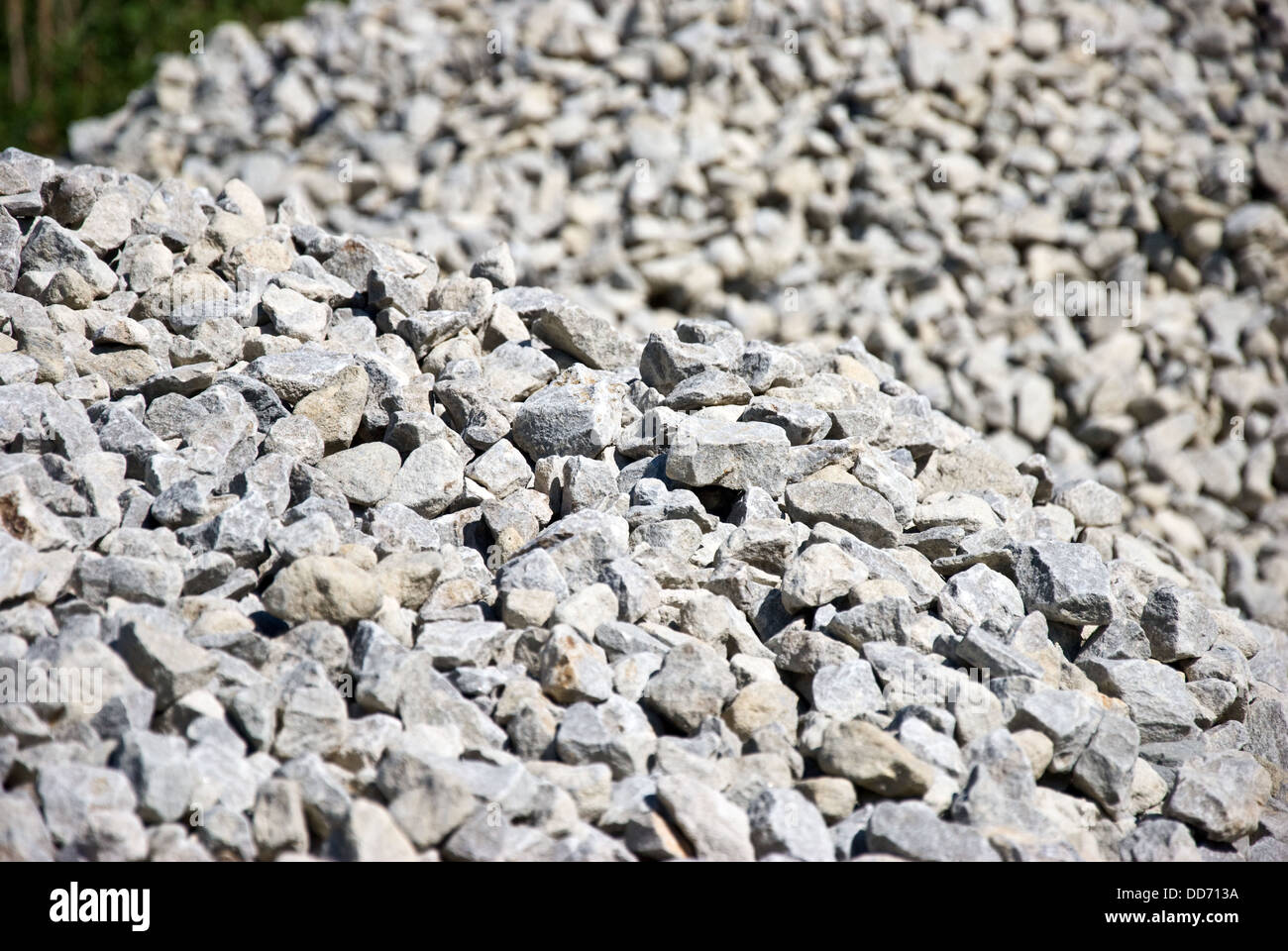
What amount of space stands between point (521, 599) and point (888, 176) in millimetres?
4805

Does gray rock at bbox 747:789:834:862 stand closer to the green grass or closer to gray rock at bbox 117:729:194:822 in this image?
gray rock at bbox 117:729:194:822

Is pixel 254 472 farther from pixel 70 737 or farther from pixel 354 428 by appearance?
pixel 70 737

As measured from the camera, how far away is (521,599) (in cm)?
253

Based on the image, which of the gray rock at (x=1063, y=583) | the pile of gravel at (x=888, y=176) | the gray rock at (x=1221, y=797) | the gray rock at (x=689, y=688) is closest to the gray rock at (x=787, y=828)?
the gray rock at (x=689, y=688)

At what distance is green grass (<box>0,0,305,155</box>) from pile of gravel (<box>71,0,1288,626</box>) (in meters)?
1.39

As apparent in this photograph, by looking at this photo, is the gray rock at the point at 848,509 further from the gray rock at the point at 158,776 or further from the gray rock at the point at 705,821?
the gray rock at the point at 158,776

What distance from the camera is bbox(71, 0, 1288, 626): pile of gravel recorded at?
5820 millimetres

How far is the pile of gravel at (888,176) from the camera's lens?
19.1 feet

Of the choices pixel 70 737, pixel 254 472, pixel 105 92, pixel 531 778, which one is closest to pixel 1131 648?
pixel 531 778

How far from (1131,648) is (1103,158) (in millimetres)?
4709

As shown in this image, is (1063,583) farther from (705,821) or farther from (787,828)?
(705,821)

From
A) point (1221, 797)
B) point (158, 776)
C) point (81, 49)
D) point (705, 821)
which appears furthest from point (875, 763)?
point (81, 49)

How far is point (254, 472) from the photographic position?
273 cm

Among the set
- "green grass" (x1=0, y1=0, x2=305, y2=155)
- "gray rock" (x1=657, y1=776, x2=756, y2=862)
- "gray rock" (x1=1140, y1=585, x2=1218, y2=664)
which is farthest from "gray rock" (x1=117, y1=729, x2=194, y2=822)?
"green grass" (x1=0, y1=0, x2=305, y2=155)
